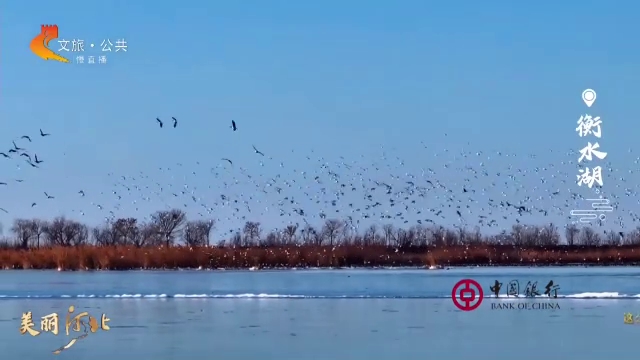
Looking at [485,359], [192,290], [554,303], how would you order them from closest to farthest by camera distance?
[485,359], [554,303], [192,290]

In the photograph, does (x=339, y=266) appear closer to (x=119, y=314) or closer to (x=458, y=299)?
(x=458, y=299)

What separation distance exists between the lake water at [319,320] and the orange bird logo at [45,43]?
3585 millimetres

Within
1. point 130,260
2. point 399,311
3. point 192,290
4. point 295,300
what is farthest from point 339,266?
point 399,311

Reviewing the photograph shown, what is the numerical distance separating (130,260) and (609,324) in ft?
66.6

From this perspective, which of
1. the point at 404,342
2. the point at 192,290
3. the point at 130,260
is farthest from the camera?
the point at 130,260

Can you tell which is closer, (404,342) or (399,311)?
(404,342)

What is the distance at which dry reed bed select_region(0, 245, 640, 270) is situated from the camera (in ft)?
106

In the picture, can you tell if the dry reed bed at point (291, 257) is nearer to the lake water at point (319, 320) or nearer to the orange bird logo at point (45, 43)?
the lake water at point (319, 320)

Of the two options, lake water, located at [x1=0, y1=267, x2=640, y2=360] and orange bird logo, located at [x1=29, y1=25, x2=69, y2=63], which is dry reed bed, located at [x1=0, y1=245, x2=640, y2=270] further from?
orange bird logo, located at [x1=29, y1=25, x2=69, y2=63]

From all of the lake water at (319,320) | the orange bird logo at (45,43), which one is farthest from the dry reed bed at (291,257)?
the orange bird logo at (45,43)

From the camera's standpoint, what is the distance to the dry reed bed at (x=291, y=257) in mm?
32312

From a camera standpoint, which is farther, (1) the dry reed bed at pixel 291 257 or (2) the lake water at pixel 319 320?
(1) the dry reed bed at pixel 291 257

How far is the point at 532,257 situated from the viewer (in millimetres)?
36000

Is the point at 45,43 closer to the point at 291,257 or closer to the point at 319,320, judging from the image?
the point at 319,320
